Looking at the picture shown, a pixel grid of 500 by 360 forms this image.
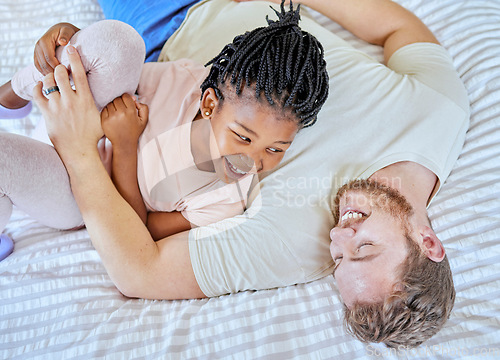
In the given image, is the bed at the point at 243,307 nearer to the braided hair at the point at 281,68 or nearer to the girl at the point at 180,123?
the girl at the point at 180,123

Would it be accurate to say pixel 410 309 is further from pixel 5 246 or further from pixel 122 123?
pixel 5 246

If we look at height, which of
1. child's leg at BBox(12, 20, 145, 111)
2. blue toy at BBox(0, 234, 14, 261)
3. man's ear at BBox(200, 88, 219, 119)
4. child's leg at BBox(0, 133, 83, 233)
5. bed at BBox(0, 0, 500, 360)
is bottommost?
bed at BBox(0, 0, 500, 360)

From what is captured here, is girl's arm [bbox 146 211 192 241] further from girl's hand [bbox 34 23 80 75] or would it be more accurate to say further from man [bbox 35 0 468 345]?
girl's hand [bbox 34 23 80 75]

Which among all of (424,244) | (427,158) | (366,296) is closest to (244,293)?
(366,296)

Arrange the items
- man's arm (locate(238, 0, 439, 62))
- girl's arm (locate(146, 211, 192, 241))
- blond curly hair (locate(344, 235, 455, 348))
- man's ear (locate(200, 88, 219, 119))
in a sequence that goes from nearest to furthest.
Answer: blond curly hair (locate(344, 235, 455, 348)) < man's ear (locate(200, 88, 219, 119)) < girl's arm (locate(146, 211, 192, 241)) < man's arm (locate(238, 0, 439, 62))

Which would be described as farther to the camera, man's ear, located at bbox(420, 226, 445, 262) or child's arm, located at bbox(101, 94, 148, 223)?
child's arm, located at bbox(101, 94, 148, 223)

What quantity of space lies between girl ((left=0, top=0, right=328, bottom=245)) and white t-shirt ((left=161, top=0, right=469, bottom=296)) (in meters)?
0.08

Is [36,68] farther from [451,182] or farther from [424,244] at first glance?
[451,182]

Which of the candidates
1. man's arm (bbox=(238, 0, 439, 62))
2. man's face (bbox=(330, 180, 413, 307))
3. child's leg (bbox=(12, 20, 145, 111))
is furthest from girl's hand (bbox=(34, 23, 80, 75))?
man's face (bbox=(330, 180, 413, 307))

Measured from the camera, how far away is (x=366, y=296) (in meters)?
0.90

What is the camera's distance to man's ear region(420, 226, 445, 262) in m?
0.93

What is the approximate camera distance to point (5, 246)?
1.09 meters

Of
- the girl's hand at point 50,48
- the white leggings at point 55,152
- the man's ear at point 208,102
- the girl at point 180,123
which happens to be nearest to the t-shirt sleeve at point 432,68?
the girl at point 180,123

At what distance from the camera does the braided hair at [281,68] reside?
0.94 m
